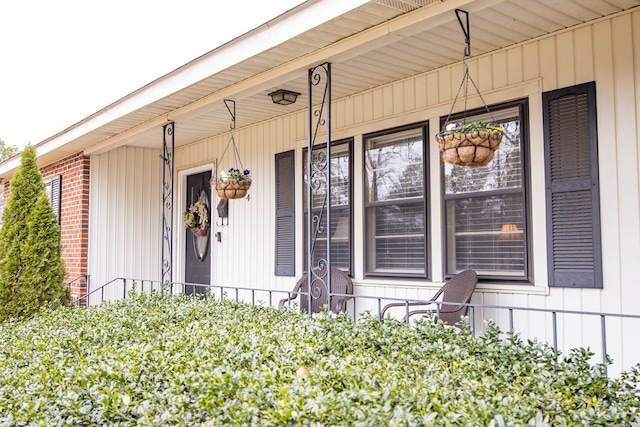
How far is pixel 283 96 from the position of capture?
5020mm

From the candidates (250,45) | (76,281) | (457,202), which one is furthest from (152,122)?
(457,202)

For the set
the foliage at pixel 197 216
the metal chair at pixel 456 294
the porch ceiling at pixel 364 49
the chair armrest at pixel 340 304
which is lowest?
the chair armrest at pixel 340 304

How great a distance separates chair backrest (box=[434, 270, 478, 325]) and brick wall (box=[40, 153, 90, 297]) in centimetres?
485

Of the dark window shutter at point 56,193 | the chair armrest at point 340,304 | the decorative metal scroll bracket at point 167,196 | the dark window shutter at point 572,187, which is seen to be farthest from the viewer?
the dark window shutter at point 56,193

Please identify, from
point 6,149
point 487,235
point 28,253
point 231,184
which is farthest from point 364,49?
point 6,149

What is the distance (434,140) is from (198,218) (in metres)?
3.78

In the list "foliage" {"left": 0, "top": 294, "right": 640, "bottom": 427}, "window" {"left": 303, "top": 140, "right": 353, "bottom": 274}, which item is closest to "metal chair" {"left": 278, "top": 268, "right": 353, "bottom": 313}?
"window" {"left": 303, "top": 140, "right": 353, "bottom": 274}

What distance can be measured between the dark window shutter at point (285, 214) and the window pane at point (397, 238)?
1054mm

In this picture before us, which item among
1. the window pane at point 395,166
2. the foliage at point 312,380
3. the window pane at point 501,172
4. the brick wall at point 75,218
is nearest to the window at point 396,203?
the window pane at point 395,166

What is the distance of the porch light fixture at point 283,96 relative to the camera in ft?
16.4

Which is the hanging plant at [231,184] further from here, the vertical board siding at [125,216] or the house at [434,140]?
the vertical board siding at [125,216]

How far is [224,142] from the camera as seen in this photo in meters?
6.79

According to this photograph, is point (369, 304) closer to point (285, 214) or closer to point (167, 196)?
point (285, 214)

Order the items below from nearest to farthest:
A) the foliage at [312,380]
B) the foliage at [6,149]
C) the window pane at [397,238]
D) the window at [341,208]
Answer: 1. the foliage at [312,380]
2. the window pane at [397,238]
3. the window at [341,208]
4. the foliage at [6,149]
